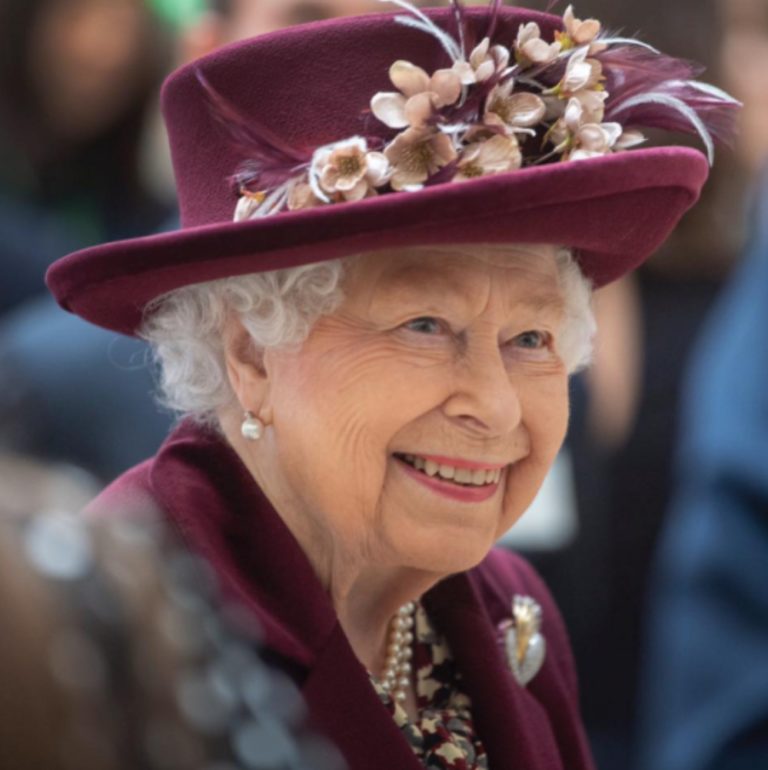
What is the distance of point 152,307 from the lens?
259cm

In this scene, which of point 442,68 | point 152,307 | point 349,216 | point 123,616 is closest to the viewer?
point 123,616

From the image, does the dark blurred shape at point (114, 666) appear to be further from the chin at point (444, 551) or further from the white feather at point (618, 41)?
the white feather at point (618, 41)

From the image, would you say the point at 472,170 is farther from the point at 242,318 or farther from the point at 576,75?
the point at 242,318

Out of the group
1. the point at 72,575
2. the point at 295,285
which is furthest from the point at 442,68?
the point at 72,575

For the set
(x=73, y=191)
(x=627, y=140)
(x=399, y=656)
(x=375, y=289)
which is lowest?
(x=73, y=191)

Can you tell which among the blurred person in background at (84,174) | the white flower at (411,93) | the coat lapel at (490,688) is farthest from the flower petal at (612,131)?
the blurred person in background at (84,174)

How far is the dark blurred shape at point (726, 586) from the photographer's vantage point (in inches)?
136

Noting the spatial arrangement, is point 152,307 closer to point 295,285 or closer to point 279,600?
point 295,285

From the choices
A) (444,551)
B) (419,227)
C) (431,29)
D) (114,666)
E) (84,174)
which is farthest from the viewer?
(84,174)

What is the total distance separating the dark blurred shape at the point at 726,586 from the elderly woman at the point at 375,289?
0.95 meters

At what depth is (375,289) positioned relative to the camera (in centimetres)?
246

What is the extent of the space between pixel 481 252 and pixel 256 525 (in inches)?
19.5

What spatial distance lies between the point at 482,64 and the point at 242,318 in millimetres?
486

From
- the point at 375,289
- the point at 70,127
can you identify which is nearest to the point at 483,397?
the point at 375,289
